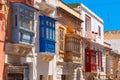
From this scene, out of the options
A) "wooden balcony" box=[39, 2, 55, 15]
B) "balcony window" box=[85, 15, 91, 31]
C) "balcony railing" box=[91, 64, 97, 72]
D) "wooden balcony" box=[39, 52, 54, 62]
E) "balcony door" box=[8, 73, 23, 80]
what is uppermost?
"balcony window" box=[85, 15, 91, 31]

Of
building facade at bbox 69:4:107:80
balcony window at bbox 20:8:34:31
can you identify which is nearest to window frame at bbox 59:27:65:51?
building facade at bbox 69:4:107:80

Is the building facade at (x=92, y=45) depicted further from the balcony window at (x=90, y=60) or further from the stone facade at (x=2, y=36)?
the stone facade at (x=2, y=36)

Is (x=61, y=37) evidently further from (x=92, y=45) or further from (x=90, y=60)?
(x=92, y=45)

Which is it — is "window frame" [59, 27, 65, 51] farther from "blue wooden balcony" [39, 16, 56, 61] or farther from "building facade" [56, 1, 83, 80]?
"blue wooden balcony" [39, 16, 56, 61]

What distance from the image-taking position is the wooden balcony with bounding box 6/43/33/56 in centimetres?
1531

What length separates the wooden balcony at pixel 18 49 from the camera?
15312 millimetres

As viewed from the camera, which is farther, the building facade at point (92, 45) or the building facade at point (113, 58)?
the building facade at point (113, 58)

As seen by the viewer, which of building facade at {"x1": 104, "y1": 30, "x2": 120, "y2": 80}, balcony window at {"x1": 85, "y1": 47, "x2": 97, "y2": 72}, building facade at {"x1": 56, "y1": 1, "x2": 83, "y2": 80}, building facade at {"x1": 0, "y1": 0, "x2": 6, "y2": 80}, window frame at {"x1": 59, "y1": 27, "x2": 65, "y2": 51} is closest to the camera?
building facade at {"x1": 0, "y1": 0, "x2": 6, "y2": 80}

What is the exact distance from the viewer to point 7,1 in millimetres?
15273

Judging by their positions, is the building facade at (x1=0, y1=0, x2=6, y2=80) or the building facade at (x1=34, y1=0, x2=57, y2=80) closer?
the building facade at (x1=0, y1=0, x2=6, y2=80)

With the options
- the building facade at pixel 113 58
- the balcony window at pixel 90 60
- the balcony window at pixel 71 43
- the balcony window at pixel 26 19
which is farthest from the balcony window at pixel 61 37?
the building facade at pixel 113 58

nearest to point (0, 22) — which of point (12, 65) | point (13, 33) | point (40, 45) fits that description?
point (13, 33)

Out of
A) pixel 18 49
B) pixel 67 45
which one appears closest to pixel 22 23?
pixel 18 49

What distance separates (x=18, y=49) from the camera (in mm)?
15703
